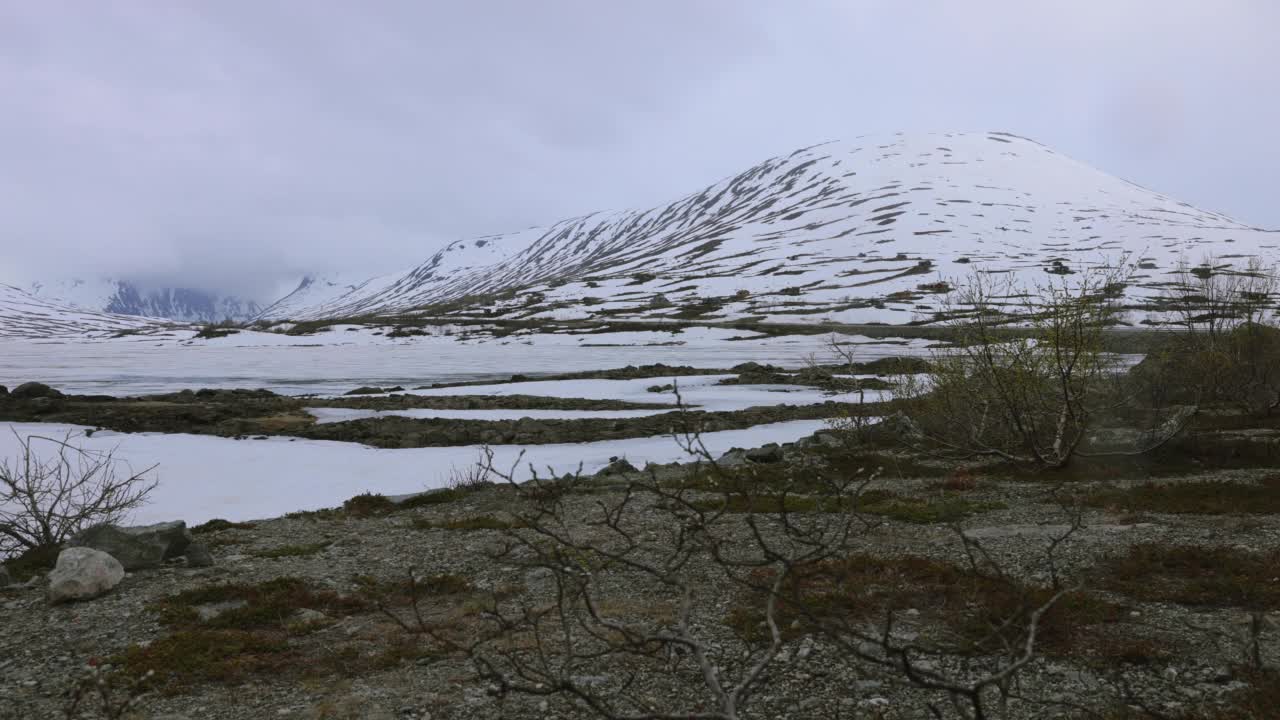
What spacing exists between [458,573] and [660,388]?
88.7ft

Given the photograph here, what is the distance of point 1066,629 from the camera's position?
772cm

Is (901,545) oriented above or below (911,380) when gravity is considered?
below

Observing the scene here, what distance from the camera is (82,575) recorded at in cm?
1033

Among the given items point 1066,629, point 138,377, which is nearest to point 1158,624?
point 1066,629

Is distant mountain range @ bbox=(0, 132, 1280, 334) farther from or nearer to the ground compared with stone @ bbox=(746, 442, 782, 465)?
farther from the ground

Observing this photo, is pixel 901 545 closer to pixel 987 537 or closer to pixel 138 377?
pixel 987 537

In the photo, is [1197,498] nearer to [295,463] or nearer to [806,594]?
[806,594]

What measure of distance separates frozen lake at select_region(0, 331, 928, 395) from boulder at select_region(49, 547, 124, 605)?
105 ft

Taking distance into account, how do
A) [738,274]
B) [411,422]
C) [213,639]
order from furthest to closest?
[738,274] < [411,422] < [213,639]

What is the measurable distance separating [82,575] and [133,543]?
4.99 ft

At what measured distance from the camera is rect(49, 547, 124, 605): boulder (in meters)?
10.1

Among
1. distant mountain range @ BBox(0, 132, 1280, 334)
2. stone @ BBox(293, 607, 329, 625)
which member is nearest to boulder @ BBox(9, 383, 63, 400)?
stone @ BBox(293, 607, 329, 625)

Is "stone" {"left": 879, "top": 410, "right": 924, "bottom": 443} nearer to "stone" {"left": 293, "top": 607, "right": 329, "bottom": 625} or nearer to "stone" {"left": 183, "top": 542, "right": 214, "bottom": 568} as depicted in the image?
"stone" {"left": 293, "top": 607, "right": 329, "bottom": 625}

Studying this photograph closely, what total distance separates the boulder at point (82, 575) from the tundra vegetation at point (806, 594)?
121cm
